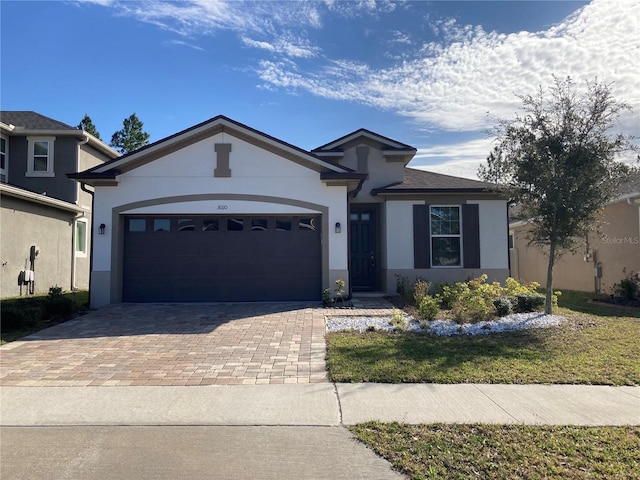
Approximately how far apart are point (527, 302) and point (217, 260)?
8.13 meters

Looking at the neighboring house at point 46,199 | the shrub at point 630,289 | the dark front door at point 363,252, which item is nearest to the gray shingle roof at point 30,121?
the neighboring house at point 46,199

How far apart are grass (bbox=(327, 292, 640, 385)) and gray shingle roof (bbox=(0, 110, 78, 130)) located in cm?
1618

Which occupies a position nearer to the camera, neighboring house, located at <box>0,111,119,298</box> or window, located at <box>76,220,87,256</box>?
neighboring house, located at <box>0,111,119,298</box>

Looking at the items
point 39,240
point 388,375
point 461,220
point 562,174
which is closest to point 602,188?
point 562,174

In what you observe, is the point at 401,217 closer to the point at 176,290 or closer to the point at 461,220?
the point at 461,220

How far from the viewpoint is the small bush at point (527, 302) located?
10406mm

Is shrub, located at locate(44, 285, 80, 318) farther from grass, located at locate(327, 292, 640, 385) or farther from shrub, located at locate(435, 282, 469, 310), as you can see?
shrub, located at locate(435, 282, 469, 310)

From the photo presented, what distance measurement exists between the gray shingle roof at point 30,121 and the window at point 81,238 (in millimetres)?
3976

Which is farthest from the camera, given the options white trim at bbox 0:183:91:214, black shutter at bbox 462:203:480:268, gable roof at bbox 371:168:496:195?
black shutter at bbox 462:203:480:268

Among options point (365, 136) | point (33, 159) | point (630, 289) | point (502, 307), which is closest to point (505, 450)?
point (502, 307)

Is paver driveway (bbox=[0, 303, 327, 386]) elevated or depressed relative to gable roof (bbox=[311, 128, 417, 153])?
depressed

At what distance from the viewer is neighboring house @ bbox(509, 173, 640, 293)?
45.9ft

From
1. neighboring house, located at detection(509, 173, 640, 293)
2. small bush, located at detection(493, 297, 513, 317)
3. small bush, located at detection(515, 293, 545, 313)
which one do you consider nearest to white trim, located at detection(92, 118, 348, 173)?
small bush, located at detection(493, 297, 513, 317)

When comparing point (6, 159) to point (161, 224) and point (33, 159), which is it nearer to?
point (33, 159)
